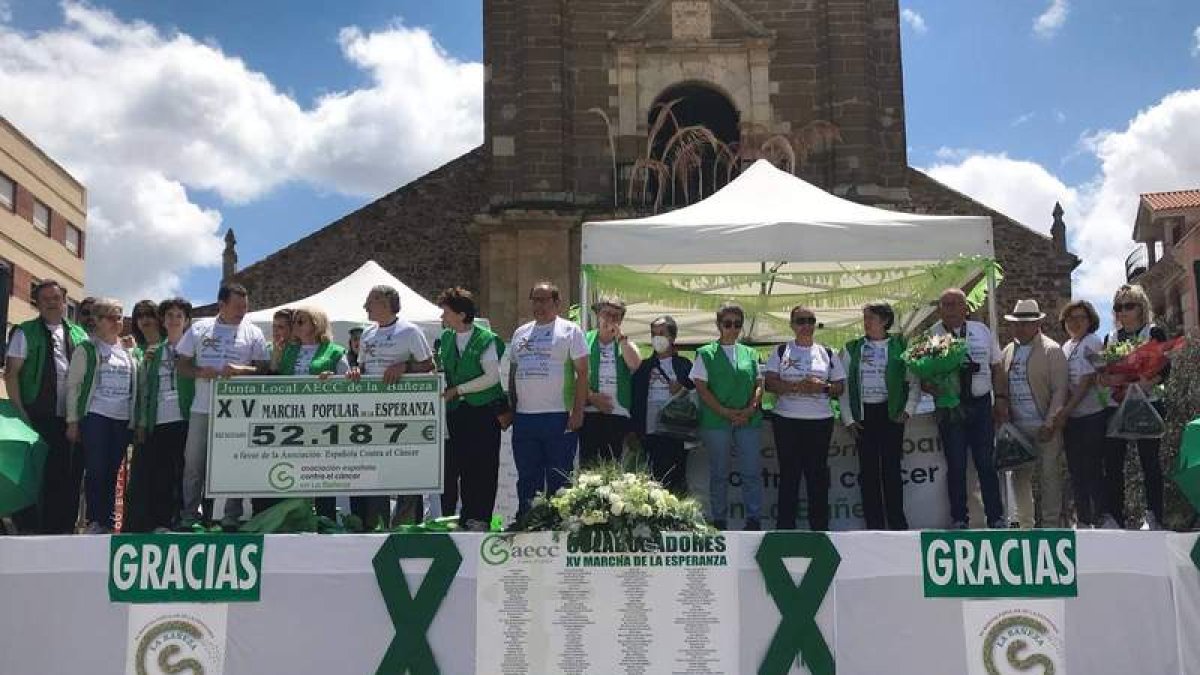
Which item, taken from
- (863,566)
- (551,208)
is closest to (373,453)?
(863,566)

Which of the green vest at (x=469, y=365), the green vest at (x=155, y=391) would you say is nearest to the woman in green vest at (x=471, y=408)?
the green vest at (x=469, y=365)

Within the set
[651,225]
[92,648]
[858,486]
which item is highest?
[651,225]

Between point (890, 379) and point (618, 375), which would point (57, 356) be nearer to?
point (618, 375)

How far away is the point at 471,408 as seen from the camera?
7656 millimetres

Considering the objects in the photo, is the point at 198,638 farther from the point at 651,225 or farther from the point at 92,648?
the point at 651,225

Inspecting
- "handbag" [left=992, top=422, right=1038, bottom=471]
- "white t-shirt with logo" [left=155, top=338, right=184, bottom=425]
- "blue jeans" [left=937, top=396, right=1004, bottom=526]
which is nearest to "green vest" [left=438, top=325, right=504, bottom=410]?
"white t-shirt with logo" [left=155, top=338, right=184, bottom=425]

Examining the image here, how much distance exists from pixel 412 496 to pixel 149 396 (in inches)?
78.0

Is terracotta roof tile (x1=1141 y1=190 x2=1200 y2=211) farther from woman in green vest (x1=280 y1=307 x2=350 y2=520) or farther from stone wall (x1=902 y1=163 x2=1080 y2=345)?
woman in green vest (x1=280 y1=307 x2=350 y2=520)

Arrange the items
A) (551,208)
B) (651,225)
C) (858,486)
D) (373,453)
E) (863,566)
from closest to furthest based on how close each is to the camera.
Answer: (863,566)
(373,453)
(858,486)
(651,225)
(551,208)

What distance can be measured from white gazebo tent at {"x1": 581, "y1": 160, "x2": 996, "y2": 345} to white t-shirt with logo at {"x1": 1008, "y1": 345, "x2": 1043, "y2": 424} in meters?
0.76

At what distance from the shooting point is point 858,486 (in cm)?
844

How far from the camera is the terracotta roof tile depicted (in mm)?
35884

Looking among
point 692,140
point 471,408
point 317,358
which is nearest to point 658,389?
point 471,408

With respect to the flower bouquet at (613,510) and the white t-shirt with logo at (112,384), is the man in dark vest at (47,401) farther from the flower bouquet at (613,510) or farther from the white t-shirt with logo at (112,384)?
the flower bouquet at (613,510)
